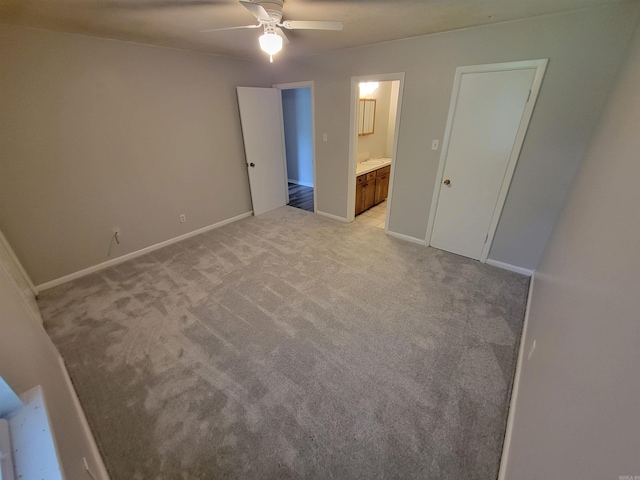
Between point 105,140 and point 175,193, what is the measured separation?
0.94 m

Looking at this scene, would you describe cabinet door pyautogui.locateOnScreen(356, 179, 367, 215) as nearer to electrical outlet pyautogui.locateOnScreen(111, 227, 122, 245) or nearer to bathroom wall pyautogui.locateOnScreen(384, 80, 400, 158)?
bathroom wall pyautogui.locateOnScreen(384, 80, 400, 158)

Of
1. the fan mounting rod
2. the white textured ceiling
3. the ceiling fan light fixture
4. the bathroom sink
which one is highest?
the white textured ceiling

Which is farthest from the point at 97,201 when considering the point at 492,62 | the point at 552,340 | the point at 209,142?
the point at 492,62

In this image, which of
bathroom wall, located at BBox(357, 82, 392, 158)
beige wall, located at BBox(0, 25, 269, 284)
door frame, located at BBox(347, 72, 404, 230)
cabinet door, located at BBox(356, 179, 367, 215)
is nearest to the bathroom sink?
bathroom wall, located at BBox(357, 82, 392, 158)

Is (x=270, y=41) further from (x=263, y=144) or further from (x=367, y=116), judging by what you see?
(x=367, y=116)

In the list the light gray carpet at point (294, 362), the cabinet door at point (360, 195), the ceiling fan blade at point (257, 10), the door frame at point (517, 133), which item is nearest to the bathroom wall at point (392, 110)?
the cabinet door at point (360, 195)

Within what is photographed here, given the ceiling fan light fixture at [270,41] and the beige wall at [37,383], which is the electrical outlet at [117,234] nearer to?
the beige wall at [37,383]

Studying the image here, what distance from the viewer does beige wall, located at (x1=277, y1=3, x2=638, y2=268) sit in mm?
2033

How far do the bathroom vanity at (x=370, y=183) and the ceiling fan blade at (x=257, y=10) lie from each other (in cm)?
264

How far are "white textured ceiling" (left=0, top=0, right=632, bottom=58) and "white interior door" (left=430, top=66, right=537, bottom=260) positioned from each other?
0.51 meters

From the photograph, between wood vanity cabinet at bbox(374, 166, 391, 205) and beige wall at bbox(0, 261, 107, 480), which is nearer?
beige wall at bbox(0, 261, 107, 480)

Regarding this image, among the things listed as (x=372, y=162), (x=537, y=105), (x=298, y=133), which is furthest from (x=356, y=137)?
(x=298, y=133)

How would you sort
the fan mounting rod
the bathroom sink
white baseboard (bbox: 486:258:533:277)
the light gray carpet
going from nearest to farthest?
the light gray carpet, the fan mounting rod, white baseboard (bbox: 486:258:533:277), the bathroom sink

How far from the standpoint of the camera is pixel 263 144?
173 inches
